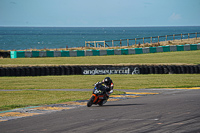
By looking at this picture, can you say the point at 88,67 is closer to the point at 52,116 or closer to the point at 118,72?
the point at 118,72

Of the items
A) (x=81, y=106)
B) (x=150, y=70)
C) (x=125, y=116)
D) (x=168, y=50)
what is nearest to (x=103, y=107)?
(x=81, y=106)

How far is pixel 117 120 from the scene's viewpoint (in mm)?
9797

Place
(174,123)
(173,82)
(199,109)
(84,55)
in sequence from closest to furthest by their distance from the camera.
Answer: (174,123)
(199,109)
(173,82)
(84,55)

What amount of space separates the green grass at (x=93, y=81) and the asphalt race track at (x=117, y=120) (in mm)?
8750

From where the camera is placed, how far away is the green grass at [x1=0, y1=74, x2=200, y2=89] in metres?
21.4

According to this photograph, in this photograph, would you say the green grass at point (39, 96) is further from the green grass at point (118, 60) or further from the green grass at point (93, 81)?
the green grass at point (118, 60)

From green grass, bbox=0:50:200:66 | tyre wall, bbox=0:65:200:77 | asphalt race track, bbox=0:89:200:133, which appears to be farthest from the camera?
green grass, bbox=0:50:200:66

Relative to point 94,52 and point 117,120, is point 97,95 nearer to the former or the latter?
point 117,120

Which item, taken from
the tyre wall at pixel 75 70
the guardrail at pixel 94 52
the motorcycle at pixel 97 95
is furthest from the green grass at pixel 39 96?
the guardrail at pixel 94 52

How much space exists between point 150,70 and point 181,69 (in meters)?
2.23

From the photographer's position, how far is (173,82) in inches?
874

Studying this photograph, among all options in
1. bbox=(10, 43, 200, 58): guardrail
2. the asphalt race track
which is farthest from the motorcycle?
bbox=(10, 43, 200, 58): guardrail

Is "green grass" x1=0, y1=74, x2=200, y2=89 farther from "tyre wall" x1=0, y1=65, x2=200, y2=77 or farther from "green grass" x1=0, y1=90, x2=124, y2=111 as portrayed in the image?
"green grass" x1=0, y1=90, x2=124, y2=111

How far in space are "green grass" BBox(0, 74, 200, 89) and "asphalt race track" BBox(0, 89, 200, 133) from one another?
8.75 metres
